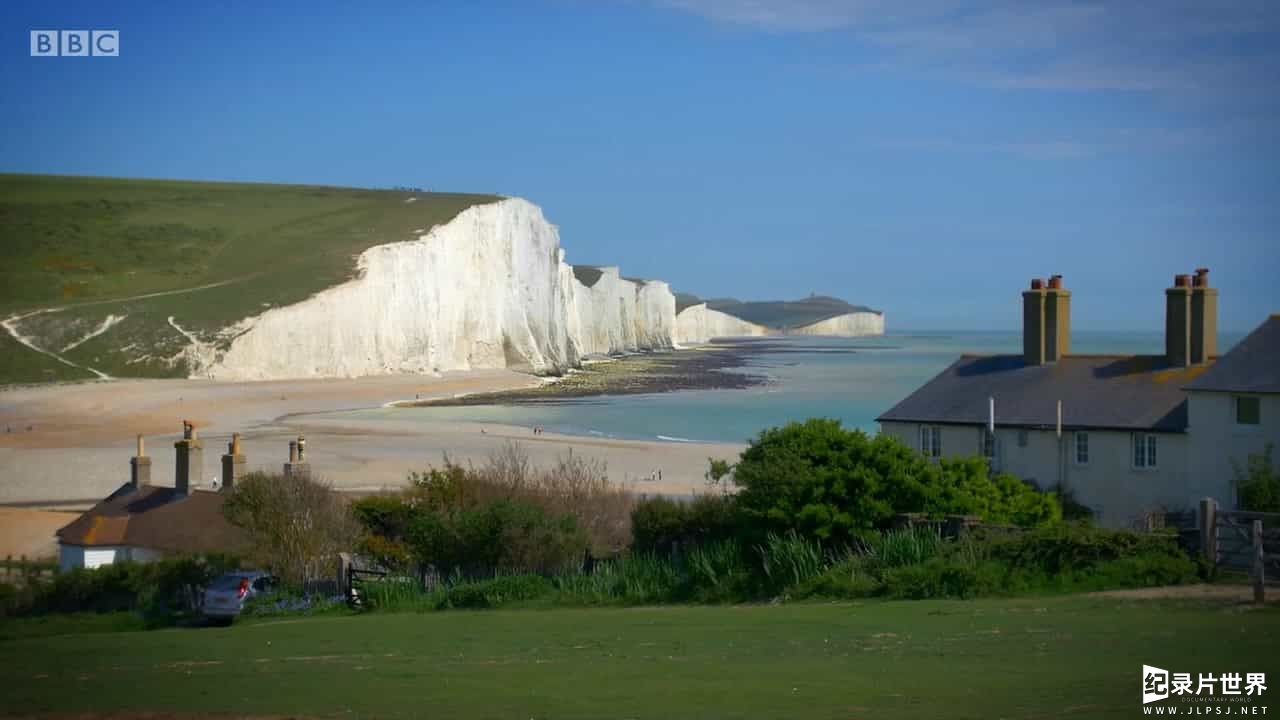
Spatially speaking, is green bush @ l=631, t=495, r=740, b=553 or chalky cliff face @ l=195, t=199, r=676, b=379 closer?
green bush @ l=631, t=495, r=740, b=553

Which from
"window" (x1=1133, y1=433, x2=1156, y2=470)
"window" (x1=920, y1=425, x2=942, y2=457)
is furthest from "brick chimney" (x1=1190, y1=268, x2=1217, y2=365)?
"window" (x1=920, y1=425, x2=942, y2=457)

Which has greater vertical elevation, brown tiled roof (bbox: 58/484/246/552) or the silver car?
brown tiled roof (bbox: 58/484/246/552)

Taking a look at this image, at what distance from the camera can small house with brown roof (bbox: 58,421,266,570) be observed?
22578 millimetres

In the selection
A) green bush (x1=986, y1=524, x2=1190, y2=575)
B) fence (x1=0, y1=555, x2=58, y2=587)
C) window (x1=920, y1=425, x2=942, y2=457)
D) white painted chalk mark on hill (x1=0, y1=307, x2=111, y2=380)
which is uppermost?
white painted chalk mark on hill (x1=0, y1=307, x2=111, y2=380)

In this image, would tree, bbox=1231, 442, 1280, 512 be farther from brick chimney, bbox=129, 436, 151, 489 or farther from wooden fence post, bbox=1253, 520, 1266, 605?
brick chimney, bbox=129, 436, 151, 489

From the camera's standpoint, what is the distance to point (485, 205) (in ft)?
363

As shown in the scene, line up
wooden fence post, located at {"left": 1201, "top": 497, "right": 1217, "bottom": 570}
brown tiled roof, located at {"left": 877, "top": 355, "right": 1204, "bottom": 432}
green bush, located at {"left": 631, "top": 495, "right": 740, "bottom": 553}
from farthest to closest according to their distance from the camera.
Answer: brown tiled roof, located at {"left": 877, "top": 355, "right": 1204, "bottom": 432} < green bush, located at {"left": 631, "top": 495, "right": 740, "bottom": 553} < wooden fence post, located at {"left": 1201, "top": 497, "right": 1217, "bottom": 570}

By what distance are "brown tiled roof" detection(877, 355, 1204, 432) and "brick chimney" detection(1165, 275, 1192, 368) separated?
256 millimetres

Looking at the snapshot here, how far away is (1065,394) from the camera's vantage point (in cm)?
2472

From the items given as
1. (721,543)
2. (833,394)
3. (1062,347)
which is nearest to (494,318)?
(833,394)

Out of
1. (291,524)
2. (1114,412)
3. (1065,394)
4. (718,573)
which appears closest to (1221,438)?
(1114,412)

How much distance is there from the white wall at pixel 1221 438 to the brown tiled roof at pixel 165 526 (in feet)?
52.3

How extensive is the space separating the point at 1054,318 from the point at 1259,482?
7.21 metres

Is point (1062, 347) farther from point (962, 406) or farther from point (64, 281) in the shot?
point (64, 281)
